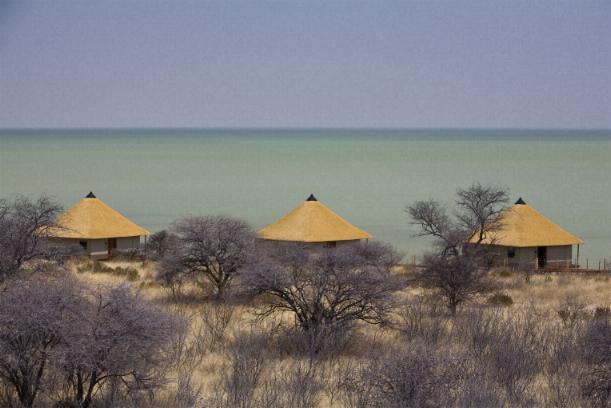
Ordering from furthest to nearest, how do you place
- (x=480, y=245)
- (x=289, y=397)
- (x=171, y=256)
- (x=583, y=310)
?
(x=480, y=245), (x=171, y=256), (x=583, y=310), (x=289, y=397)

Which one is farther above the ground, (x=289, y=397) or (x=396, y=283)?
(x=396, y=283)

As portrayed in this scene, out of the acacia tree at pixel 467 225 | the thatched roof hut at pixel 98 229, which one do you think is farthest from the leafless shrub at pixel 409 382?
the thatched roof hut at pixel 98 229

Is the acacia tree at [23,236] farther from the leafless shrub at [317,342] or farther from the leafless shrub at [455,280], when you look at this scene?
the leafless shrub at [455,280]

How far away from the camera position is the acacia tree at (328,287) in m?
21.2

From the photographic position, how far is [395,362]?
16156 mm

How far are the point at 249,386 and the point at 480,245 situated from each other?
23.2 meters

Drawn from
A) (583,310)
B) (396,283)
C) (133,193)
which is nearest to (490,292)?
(583,310)

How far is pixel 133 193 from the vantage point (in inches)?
4119

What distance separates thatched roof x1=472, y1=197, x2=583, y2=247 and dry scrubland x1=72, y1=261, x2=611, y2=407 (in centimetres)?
1164

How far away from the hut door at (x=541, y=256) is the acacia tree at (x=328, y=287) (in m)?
18.3

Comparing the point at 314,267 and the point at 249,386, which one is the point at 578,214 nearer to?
the point at 314,267

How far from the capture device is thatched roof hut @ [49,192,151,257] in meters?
39.3

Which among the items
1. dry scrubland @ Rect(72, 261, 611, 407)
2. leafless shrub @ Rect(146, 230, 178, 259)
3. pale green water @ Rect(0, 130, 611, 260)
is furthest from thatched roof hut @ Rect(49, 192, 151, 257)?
pale green water @ Rect(0, 130, 611, 260)

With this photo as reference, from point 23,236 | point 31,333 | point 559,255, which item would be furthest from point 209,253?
point 559,255
